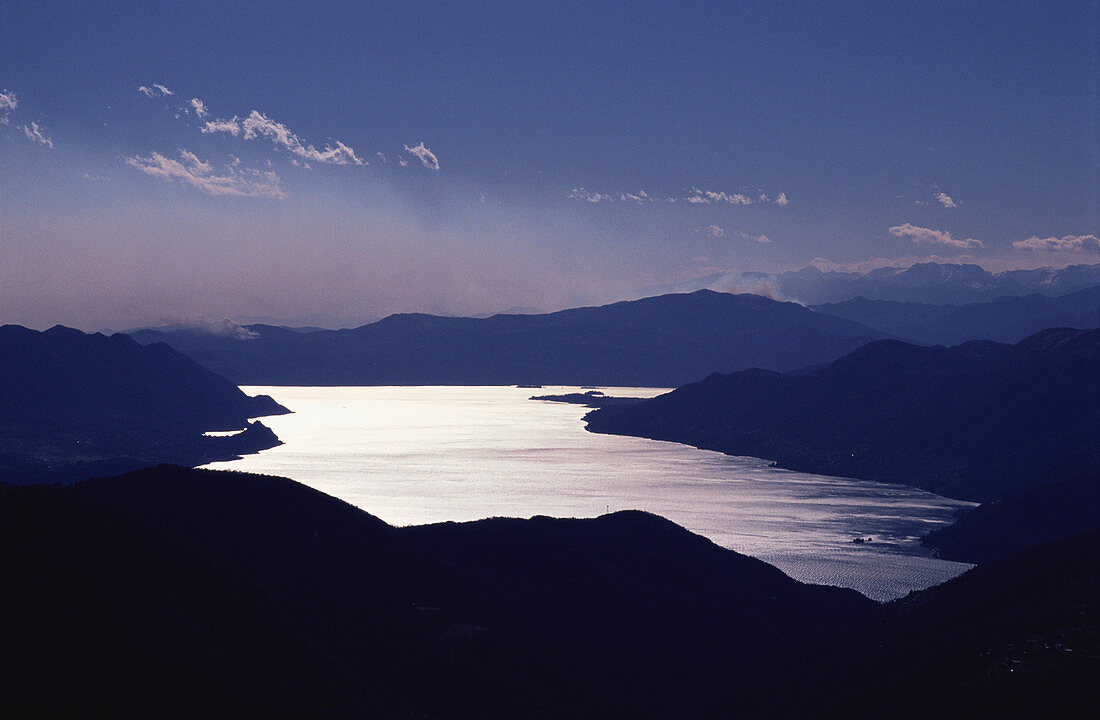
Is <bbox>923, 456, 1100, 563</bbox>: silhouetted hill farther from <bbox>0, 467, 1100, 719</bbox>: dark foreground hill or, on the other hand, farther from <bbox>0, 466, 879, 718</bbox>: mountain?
<bbox>0, 467, 1100, 719</bbox>: dark foreground hill

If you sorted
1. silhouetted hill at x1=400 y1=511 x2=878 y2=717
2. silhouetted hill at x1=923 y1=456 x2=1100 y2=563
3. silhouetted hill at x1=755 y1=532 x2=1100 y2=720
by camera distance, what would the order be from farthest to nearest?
silhouetted hill at x1=923 y1=456 x2=1100 y2=563, silhouetted hill at x1=400 y1=511 x2=878 y2=717, silhouetted hill at x1=755 y1=532 x2=1100 y2=720

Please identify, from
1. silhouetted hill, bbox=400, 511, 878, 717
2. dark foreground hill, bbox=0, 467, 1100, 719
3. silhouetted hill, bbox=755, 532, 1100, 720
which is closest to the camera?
dark foreground hill, bbox=0, 467, 1100, 719

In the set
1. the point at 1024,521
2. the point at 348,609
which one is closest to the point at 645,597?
the point at 348,609

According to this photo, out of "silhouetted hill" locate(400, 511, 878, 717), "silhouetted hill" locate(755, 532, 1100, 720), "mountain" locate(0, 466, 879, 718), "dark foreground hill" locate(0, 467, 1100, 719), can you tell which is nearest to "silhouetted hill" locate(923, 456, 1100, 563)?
"silhouetted hill" locate(400, 511, 878, 717)

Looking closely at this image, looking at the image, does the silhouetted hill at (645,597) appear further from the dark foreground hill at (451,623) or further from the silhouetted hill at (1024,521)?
the silhouetted hill at (1024,521)

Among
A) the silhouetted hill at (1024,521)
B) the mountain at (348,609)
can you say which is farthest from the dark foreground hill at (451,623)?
the silhouetted hill at (1024,521)

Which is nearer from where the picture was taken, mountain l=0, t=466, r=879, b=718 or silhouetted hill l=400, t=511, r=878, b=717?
mountain l=0, t=466, r=879, b=718

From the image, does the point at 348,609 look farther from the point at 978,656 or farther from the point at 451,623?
the point at 978,656
